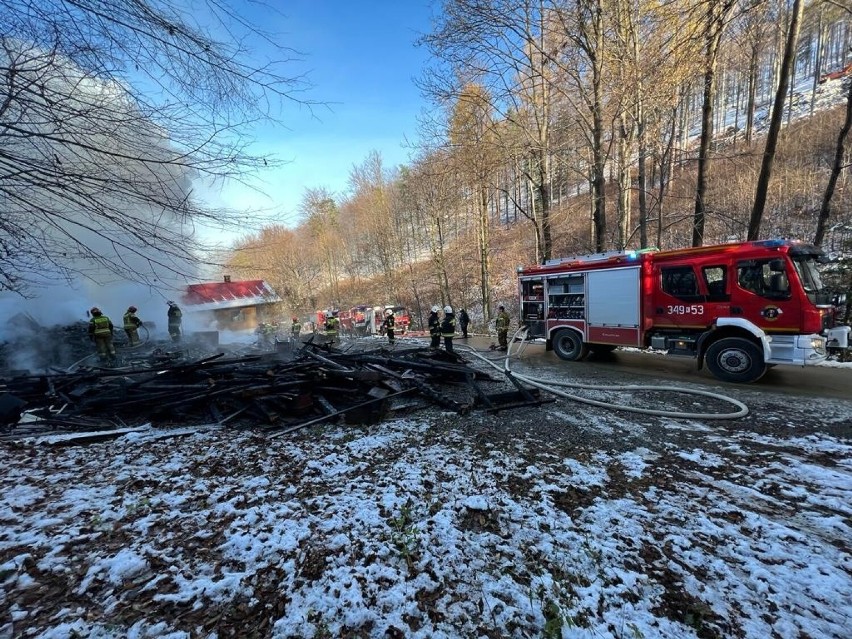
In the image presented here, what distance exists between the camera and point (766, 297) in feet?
23.3

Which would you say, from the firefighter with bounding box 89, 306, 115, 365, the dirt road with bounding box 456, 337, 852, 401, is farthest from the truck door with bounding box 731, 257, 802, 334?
the firefighter with bounding box 89, 306, 115, 365

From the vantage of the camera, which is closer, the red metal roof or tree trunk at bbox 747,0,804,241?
tree trunk at bbox 747,0,804,241

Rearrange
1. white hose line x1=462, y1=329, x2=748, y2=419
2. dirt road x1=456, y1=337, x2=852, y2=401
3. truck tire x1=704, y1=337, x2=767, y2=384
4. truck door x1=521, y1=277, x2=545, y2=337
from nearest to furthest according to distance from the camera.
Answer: white hose line x1=462, y1=329, x2=748, y2=419 → dirt road x1=456, y1=337, x2=852, y2=401 → truck tire x1=704, y1=337, x2=767, y2=384 → truck door x1=521, y1=277, x2=545, y2=337

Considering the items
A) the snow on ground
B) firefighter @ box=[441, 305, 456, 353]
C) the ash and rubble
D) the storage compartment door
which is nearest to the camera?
the snow on ground

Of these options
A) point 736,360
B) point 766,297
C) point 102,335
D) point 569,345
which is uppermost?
point 766,297

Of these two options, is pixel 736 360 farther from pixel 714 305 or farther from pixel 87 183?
pixel 87 183

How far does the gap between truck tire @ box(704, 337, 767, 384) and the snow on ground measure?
3.32m

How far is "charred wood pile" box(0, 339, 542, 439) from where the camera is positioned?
5.46 meters

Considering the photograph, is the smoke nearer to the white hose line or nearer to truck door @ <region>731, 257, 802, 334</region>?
the white hose line

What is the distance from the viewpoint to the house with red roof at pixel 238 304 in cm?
2798

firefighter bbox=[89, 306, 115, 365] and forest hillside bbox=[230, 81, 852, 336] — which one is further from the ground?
forest hillside bbox=[230, 81, 852, 336]

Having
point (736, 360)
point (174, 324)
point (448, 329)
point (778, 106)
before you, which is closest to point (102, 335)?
point (174, 324)

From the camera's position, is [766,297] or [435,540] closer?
[435,540]

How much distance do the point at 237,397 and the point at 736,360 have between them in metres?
9.61
